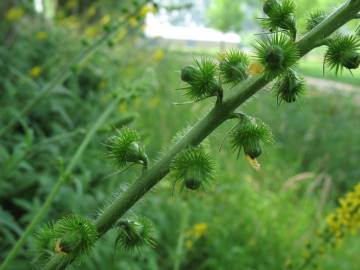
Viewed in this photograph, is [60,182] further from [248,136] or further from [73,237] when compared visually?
[248,136]

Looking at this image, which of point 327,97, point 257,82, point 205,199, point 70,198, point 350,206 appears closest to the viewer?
point 257,82

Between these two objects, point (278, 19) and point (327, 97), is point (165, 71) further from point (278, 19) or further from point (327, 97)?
point (278, 19)

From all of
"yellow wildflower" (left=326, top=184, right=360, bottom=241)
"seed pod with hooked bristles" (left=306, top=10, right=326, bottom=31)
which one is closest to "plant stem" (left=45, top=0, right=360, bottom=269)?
"seed pod with hooked bristles" (left=306, top=10, right=326, bottom=31)

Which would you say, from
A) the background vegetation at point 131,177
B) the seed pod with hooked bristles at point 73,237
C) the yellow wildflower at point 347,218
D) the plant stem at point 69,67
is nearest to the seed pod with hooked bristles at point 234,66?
the seed pod with hooked bristles at point 73,237

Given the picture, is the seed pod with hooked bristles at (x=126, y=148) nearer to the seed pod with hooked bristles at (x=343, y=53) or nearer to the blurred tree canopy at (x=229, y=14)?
the seed pod with hooked bristles at (x=343, y=53)

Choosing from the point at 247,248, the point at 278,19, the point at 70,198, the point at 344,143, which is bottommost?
the point at 278,19

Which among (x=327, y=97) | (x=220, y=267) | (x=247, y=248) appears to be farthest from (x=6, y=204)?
(x=327, y=97)

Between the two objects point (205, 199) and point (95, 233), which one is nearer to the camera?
point (95, 233)
